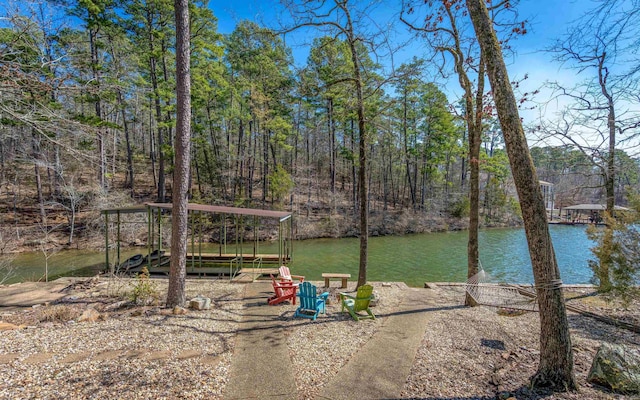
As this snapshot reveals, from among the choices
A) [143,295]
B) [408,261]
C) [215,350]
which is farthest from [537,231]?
[408,261]

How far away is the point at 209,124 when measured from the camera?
2108cm

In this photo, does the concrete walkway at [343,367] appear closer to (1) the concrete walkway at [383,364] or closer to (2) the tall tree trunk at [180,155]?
(1) the concrete walkway at [383,364]

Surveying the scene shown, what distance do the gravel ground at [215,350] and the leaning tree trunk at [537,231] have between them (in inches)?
11.4

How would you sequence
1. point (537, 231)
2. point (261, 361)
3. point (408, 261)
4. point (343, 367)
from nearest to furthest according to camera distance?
point (537, 231)
point (343, 367)
point (261, 361)
point (408, 261)

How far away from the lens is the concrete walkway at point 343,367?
328 centimetres

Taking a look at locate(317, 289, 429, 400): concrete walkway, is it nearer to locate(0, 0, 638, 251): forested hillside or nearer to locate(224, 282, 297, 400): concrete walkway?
locate(224, 282, 297, 400): concrete walkway

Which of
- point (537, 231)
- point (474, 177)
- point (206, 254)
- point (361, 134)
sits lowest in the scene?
point (206, 254)

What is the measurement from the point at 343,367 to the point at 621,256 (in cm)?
508

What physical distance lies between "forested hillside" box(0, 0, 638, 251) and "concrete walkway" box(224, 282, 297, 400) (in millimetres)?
3698

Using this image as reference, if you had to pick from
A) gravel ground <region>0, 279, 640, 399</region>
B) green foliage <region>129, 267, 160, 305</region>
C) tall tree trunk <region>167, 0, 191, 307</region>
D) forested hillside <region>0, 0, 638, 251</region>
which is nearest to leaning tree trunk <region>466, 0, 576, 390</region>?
gravel ground <region>0, 279, 640, 399</region>

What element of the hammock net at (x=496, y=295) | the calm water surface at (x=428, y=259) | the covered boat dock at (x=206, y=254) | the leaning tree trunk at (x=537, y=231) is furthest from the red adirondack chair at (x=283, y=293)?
the leaning tree trunk at (x=537, y=231)

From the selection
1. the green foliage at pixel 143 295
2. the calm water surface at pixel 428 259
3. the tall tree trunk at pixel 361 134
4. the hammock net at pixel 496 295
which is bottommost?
the calm water surface at pixel 428 259

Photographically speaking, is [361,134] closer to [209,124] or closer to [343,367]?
[343,367]

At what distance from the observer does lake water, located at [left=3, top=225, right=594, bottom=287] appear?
1092 cm
